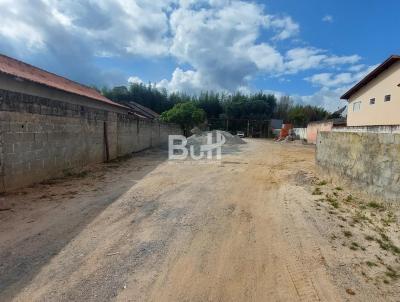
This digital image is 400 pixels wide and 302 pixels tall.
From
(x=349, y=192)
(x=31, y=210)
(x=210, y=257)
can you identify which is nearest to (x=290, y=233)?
(x=210, y=257)

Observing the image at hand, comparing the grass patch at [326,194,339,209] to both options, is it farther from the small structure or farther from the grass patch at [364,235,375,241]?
the small structure

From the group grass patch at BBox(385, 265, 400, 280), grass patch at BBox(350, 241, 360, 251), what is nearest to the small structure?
grass patch at BBox(350, 241, 360, 251)

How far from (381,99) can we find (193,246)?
725 inches

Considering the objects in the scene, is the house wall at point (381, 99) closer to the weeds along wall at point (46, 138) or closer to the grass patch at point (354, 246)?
the grass patch at point (354, 246)

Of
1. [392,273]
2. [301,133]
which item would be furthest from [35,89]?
[301,133]

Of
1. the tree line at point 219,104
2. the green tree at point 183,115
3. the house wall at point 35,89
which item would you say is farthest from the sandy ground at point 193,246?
the tree line at point 219,104

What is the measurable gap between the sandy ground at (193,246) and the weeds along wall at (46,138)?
1.86ft

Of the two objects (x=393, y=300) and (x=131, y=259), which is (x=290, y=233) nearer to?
(x=393, y=300)

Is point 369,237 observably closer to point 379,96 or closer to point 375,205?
point 375,205

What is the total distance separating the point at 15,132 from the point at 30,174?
1058 mm

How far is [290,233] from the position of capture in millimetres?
4227

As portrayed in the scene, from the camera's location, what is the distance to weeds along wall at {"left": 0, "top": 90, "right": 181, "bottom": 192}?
18.5 ft

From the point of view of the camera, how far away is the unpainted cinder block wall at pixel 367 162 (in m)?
5.00

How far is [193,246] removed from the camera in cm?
363
